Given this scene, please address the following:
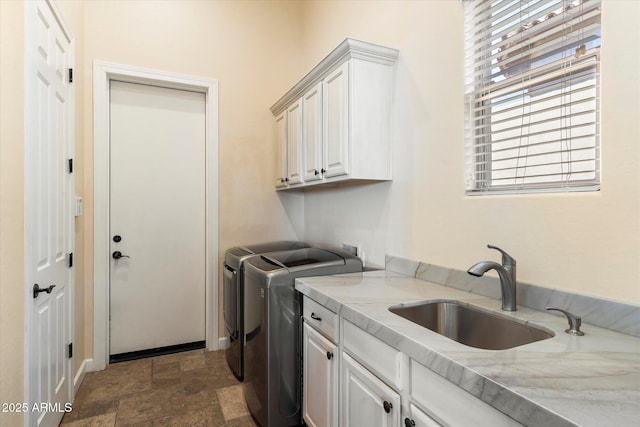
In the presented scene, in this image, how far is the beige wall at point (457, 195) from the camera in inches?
42.4

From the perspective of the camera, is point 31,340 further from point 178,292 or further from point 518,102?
point 518,102

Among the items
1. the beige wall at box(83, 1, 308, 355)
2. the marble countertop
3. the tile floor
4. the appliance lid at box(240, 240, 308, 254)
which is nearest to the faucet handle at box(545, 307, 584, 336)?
the marble countertop

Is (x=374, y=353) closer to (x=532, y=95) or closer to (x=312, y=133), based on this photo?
(x=532, y=95)

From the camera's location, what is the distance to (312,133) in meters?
2.44

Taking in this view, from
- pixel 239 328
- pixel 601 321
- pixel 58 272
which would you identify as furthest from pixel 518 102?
pixel 58 272

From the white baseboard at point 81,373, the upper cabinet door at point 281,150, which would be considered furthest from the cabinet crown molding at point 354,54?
the white baseboard at point 81,373

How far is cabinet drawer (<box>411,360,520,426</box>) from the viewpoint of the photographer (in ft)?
2.65

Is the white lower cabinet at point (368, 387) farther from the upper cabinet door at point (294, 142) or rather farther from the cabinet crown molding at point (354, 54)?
the cabinet crown molding at point (354, 54)

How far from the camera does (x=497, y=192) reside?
1529 millimetres

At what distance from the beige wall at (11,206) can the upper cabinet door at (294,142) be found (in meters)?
1.66

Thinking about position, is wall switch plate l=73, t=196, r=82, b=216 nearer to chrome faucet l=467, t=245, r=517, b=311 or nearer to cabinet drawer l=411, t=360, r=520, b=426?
cabinet drawer l=411, t=360, r=520, b=426

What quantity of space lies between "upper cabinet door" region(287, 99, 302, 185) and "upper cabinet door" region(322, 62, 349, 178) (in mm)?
432

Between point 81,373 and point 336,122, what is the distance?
2.62 m

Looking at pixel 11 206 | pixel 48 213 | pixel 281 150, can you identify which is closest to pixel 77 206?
pixel 48 213
